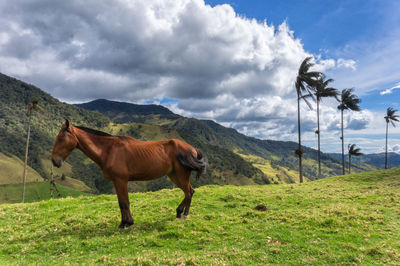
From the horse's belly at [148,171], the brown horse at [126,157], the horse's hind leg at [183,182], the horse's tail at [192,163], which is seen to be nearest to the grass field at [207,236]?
the horse's hind leg at [183,182]

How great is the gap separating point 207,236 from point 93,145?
569 centimetres

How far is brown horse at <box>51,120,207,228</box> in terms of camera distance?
869 centimetres

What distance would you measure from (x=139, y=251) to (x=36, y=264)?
9.34 feet

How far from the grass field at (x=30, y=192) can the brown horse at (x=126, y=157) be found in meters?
174

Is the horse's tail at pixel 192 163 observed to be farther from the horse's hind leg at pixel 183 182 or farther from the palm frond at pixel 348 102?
the palm frond at pixel 348 102

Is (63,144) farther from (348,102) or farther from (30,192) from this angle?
(30,192)

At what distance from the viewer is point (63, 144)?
8.46m

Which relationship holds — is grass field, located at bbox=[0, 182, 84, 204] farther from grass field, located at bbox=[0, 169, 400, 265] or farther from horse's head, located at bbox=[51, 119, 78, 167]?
horse's head, located at bbox=[51, 119, 78, 167]

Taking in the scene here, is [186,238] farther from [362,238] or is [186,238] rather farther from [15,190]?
[15,190]

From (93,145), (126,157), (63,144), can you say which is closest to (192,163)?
(126,157)

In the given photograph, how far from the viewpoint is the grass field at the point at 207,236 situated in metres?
6.20

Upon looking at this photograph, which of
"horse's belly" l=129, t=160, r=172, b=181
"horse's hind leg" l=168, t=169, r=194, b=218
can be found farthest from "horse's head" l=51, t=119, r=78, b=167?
"horse's hind leg" l=168, t=169, r=194, b=218

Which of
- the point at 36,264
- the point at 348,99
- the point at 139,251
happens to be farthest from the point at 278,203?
the point at 348,99

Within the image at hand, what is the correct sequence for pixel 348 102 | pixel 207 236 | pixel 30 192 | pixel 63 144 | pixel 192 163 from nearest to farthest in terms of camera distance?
pixel 207 236 → pixel 63 144 → pixel 192 163 → pixel 348 102 → pixel 30 192
